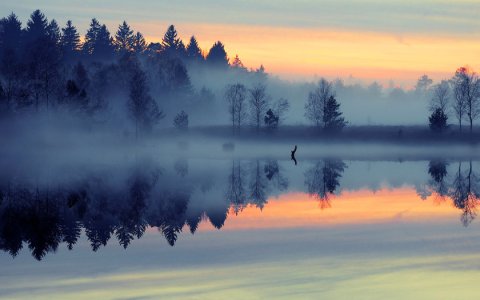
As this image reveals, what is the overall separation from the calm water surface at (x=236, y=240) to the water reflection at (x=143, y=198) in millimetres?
94

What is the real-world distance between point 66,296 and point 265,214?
19.0m

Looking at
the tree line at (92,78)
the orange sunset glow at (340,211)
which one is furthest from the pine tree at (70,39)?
the orange sunset glow at (340,211)

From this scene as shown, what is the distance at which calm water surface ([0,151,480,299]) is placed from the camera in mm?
21078

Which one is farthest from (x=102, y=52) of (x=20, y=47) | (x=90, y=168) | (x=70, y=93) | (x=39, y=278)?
(x=39, y=278)

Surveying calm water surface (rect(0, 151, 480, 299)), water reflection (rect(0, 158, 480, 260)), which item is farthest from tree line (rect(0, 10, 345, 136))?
calm water surface (rect(0, 151, 480, 299))

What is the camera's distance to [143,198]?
44.0 m

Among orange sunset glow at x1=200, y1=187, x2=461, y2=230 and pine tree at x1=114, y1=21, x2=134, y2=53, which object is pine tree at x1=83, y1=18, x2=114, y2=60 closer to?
pine tree at x1=114, y1=21, x2=134, y2=53

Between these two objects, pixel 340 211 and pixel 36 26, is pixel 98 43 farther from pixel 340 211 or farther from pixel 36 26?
pixel 340 211

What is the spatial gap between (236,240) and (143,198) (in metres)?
15.6

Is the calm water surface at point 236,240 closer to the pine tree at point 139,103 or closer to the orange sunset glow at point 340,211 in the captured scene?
the orange sunset glow at point 340,211

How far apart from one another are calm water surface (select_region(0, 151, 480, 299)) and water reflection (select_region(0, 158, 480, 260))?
9cm

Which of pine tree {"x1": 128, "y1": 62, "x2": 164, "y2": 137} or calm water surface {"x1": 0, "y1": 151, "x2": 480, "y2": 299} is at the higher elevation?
pine tree {"x1": 128, "y1": 62, "x2": 164, "y2": 137}

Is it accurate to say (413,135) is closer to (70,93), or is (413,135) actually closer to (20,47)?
(70,93)

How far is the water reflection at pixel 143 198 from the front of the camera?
3114cm
